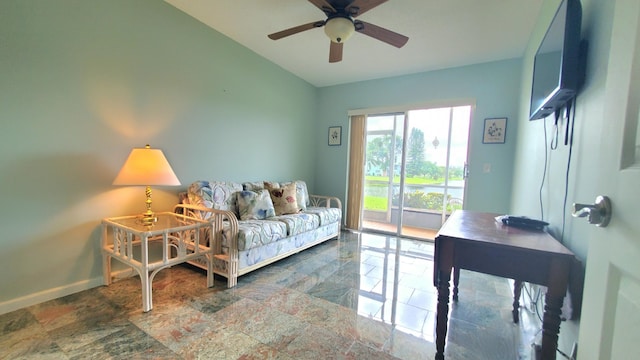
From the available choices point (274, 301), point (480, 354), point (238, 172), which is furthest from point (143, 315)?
point (480, 354)

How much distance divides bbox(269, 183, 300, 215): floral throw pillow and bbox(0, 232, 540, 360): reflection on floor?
3.02 feet

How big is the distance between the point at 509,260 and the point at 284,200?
2.63m

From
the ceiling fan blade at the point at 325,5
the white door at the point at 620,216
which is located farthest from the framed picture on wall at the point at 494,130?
the white door at the point at 620,216

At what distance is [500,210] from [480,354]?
→ 2.48 m

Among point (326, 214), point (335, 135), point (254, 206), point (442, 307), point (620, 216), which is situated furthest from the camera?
point (335, 135)

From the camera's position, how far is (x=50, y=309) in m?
1.87

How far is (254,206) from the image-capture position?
302 cm

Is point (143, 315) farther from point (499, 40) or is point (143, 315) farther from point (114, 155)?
point (499, 40)

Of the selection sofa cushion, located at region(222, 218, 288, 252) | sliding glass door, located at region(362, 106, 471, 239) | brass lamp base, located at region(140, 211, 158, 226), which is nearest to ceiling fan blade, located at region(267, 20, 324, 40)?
sofa cushion, located at region(222, 218, 288, 252)

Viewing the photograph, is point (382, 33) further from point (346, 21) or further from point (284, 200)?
point (284, 200)

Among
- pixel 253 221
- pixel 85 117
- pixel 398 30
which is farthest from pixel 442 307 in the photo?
pixel 85 117

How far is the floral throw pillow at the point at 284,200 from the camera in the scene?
341 centimetres

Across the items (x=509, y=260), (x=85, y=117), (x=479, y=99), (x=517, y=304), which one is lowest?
(x=517, y=304)

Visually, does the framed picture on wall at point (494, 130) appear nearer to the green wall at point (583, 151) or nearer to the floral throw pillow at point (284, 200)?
the green wall at point (583, 151)
